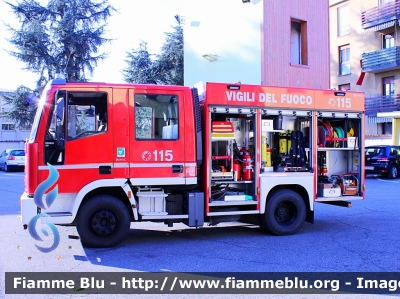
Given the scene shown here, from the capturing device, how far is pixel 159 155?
7.36 m

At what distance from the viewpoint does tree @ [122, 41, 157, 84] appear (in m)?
30.1

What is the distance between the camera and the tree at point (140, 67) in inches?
1184

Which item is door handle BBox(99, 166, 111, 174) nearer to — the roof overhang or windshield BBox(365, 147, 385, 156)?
windshield BBox(365, 147, 385, 156)

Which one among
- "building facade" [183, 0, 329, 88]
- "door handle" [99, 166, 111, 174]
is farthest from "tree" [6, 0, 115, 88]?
"door handle" [99, 166, 111, 174]

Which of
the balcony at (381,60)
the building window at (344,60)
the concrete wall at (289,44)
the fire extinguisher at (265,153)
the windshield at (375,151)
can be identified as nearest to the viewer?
the fire extinguisher at (265,153)

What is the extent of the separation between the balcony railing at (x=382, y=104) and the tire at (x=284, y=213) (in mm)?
23920

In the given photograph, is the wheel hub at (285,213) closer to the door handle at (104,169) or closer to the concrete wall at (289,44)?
the door handle at (104,169)

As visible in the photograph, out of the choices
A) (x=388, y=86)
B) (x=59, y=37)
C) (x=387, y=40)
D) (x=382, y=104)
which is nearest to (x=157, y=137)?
(x=59, y=37)

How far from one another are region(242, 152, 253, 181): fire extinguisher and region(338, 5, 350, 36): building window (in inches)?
1116

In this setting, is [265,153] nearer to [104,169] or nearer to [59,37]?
[104,169]

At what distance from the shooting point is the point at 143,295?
505cm

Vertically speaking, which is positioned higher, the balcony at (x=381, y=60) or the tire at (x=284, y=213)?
the balcony at (x=381, y=60)

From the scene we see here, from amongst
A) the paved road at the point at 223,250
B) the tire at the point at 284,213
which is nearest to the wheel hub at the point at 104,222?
the paved road at the point at 223,250

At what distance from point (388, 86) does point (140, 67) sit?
58.5 ft
